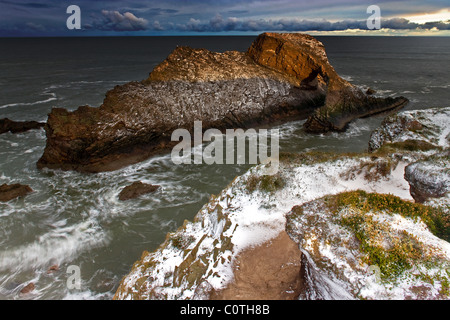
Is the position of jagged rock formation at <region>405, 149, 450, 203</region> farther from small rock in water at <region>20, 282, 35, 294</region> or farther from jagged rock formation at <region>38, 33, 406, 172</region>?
jagged rock formation at <region>38, 33, 406, 172</region>

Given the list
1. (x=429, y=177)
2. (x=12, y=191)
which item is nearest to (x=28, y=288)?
(x=12, y=191)

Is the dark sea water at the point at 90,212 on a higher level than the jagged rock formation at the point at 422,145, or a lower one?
lower

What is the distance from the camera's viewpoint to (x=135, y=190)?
55.8 ft

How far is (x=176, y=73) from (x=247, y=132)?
888 centimetres

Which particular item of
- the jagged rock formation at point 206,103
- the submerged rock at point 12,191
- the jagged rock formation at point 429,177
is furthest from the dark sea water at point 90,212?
the jagged rock formation at point 429,177

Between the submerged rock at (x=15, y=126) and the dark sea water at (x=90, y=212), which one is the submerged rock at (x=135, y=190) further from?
the submerged rock at (x=15, y=126)

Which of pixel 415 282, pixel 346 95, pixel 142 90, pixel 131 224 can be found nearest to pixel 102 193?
pixel 131 224

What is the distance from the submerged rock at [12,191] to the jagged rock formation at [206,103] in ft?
10.2

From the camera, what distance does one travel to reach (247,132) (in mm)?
27016

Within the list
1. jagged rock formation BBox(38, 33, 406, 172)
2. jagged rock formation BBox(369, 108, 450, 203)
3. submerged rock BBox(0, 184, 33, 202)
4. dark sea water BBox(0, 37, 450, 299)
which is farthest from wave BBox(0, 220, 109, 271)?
jagged rock formation BBox(369, 108, 450, 203)

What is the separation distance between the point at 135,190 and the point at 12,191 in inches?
292

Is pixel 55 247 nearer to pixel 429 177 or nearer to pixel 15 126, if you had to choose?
pixel 429 177

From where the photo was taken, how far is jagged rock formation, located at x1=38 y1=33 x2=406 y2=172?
2003cm

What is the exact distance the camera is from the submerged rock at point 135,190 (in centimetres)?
1673
